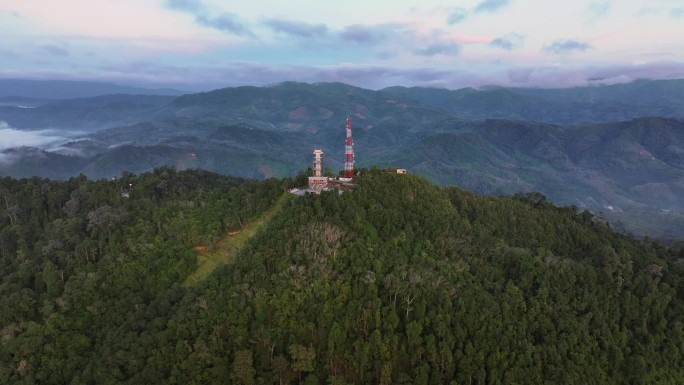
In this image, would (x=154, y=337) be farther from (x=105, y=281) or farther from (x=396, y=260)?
(x=396, y=260)

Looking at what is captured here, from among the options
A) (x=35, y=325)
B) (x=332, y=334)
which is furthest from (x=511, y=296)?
(x=35, y=325)

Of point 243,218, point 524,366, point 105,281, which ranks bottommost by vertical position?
point 524,366

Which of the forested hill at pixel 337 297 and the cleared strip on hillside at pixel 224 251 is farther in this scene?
the cleared strip on hillside at pixel 224 251

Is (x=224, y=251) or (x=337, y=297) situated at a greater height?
(x=224, y=251)

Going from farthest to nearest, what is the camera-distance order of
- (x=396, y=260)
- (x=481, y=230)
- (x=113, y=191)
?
(x=113, y=191) → (x=481, y=230) → (x=396, y=260)

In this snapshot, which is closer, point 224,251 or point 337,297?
point 337,297
